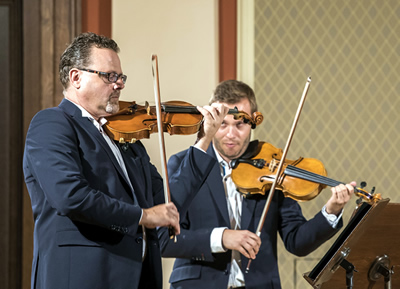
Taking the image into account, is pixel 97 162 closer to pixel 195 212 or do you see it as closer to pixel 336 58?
pixel 195 212

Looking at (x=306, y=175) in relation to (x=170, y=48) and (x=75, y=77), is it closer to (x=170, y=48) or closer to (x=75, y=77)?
(x=75, y=77)

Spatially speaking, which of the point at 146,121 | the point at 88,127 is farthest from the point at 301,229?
the point at 88,127

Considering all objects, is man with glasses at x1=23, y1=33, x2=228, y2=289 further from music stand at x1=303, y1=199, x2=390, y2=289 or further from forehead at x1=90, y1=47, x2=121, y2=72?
music stand at x1=303, y1=199, x2=390, y2=289

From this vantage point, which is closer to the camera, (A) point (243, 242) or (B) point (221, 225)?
(A) point (243, 242)

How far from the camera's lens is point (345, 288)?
6.84ft

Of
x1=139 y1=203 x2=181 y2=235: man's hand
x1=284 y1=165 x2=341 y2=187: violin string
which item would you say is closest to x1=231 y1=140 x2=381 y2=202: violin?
x1=284 y1=165 x2=341 y2=187: violin string

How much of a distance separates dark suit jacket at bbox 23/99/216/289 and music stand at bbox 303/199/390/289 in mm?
559

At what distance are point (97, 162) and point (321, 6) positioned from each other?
7.74ft

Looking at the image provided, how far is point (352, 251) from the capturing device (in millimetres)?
2014

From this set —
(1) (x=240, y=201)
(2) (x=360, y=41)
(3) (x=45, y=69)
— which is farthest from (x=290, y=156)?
(3) (x=45, y=69)

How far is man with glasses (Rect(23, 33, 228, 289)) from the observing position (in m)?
1.56

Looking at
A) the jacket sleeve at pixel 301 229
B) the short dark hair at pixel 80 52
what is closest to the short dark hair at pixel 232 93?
the jacket sleeve at pixel 301 229

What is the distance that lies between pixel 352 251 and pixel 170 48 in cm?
182

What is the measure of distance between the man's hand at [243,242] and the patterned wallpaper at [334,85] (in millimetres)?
1418
